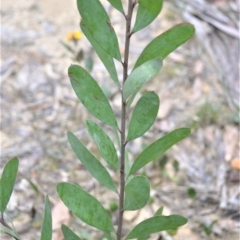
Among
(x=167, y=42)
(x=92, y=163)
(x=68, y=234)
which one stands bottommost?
(x=68, y=234)

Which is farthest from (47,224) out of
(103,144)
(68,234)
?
(103,144)

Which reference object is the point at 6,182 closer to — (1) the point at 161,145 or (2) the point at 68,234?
(2) the point at 68,234

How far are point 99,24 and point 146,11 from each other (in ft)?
0.23

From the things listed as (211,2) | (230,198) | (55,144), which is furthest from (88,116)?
(211,2)

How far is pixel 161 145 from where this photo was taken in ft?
2.54

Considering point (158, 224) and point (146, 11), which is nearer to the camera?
point (146, 11)

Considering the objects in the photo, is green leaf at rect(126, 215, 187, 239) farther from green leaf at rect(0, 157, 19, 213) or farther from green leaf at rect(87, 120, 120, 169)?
green leaf at rect(0, 157, 19, 213)

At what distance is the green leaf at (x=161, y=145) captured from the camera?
75 centimetres

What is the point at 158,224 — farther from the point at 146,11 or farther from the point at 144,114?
the point at 146,11

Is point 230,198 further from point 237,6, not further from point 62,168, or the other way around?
point 237,6

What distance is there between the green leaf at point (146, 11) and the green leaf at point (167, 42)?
0.04 metres

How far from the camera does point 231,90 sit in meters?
1.97

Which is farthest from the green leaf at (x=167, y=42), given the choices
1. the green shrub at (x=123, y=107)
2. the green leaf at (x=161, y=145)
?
the green leaf at (x=161, y=145)

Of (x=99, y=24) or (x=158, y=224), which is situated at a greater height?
(x=99, y=24)
